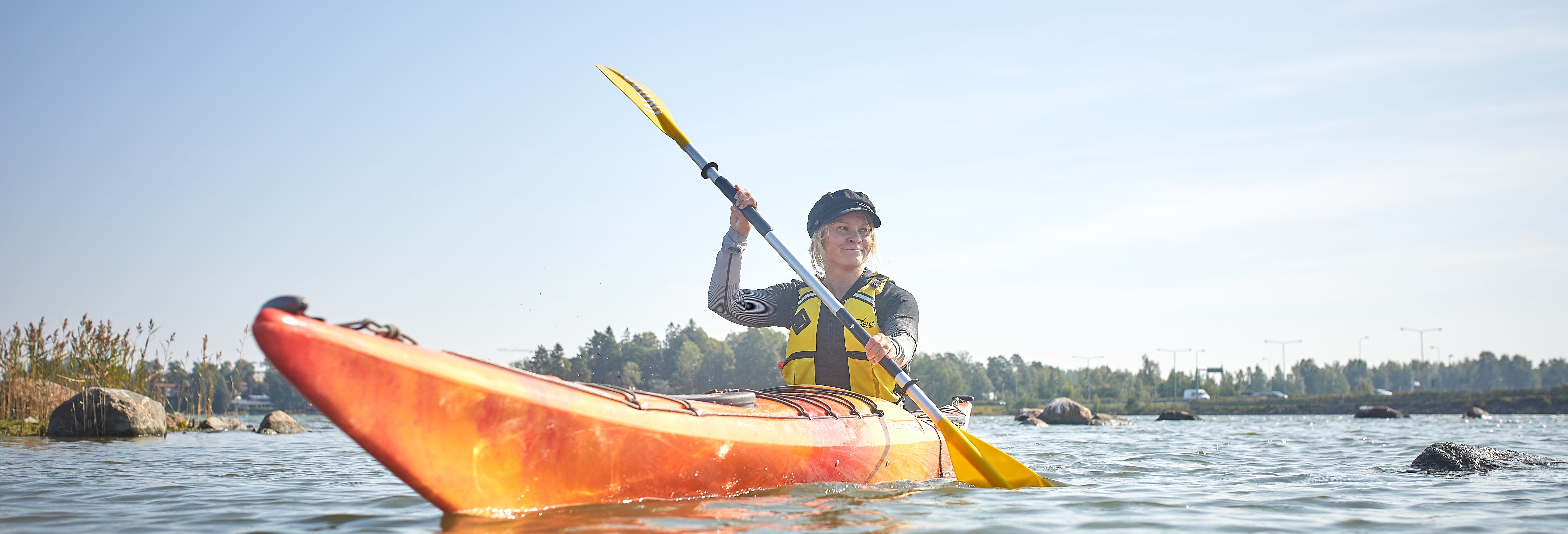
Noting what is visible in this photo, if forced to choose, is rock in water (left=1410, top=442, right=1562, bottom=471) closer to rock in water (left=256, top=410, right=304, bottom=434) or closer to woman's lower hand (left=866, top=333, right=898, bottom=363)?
woman's lower hand (left=866, top=333, right=898, bottom=363)

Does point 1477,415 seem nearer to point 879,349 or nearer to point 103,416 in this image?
point 879,349

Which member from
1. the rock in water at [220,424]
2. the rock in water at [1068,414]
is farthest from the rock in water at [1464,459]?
the rock in water at [1068,414]

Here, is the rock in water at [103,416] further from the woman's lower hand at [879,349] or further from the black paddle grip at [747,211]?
the woman's lower hand at [879,349]

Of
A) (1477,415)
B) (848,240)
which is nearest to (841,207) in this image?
(848,240)

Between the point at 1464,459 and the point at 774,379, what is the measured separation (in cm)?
7787

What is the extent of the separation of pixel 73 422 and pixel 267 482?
263 inches

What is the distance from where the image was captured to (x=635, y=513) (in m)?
3.31

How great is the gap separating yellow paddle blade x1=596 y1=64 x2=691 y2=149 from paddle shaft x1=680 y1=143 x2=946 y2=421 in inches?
41.6

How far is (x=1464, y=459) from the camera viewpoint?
6.00 meters

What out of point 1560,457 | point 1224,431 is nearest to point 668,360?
point 1224,431

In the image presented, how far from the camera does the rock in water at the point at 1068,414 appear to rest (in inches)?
928

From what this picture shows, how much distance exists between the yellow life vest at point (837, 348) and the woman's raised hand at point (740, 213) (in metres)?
0.52

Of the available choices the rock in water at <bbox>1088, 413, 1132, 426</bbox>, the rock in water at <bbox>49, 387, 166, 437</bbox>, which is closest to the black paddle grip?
the rock in water at <bbox>49, 387, 166, 437</bbox>

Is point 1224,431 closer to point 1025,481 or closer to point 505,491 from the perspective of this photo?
point 1025,481
